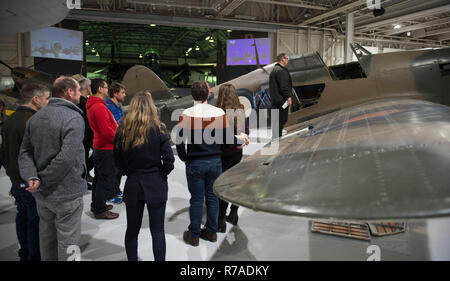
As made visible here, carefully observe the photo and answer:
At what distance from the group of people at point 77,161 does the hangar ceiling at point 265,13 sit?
36.0ft

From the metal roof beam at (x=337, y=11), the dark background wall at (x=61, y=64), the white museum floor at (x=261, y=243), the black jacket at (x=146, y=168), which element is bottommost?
the white museum floor at (x=261, y=243)

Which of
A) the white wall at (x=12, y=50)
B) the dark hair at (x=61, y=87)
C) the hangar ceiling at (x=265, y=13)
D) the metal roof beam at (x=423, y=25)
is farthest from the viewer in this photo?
the metal roof beam at (x=423, y=25)

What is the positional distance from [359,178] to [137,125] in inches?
61.7

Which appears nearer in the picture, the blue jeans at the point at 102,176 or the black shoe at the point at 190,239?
the black shoe at the point at 190,239

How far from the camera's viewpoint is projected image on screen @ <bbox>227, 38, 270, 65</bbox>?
14.9 metres

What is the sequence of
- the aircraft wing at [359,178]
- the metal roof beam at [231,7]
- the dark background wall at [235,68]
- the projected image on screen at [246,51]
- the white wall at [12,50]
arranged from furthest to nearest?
the dark background wall at [235,68] → the projected image on screen at [246,51] → the white wall at [12,50] → the metal roof beam at [231,7] → the aircraft wing at [359,178]

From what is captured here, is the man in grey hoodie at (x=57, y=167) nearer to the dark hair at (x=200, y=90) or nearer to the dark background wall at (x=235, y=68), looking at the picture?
the dark hair at (x=200, y=90)

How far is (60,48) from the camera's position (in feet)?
41.6

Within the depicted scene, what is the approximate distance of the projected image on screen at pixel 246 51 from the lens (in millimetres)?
14891

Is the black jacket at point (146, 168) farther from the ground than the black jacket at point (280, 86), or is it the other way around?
the black jacket at point (280, 86)

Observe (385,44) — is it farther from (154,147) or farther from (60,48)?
(154,147)

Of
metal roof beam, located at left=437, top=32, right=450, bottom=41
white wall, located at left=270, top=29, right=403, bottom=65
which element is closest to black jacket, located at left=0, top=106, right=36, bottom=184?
white wall, located at left=270, top=29, right=403, bottom=65

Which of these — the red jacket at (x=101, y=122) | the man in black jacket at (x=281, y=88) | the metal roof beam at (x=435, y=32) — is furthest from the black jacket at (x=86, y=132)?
the metal roof beam at (x=435, y=32)

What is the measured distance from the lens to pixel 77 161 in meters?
1.97
